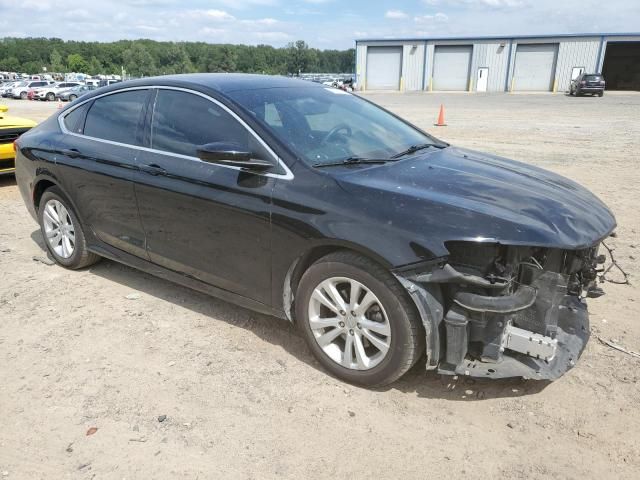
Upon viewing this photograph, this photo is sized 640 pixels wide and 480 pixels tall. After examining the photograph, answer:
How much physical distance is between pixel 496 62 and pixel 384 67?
410 inches

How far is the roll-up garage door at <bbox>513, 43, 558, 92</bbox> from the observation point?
154ft

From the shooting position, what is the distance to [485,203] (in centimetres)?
284

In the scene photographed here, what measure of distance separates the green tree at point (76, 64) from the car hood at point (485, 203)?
447 ft

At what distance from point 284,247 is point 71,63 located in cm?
14063

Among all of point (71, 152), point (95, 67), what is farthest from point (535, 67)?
point (95, 67)

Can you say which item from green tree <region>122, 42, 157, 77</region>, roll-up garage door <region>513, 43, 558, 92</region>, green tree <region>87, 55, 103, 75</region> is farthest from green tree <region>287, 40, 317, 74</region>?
roll-up garage door <region>513, 43, 558, 92</region>

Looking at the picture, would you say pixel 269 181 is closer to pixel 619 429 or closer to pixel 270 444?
pixel 270 444

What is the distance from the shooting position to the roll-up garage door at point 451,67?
160ft

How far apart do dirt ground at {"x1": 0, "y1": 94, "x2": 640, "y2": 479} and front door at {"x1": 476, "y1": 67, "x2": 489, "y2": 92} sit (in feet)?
158

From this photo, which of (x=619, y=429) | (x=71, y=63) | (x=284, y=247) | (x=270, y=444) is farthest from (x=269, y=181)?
(x=71, y=63)

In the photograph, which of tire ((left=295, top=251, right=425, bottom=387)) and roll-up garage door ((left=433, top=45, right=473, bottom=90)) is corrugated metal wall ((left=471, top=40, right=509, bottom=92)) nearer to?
roll-up garage door ((left=433, top=45, right=473, bottom=90))

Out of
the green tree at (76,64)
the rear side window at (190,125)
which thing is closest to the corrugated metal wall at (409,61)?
the rear side window at (190,125)

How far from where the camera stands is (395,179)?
10.2 feet

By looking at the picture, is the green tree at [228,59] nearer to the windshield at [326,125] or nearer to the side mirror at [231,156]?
the windshield at [326,125]
